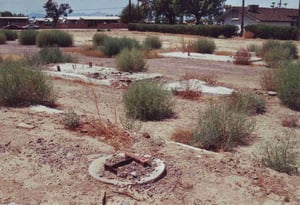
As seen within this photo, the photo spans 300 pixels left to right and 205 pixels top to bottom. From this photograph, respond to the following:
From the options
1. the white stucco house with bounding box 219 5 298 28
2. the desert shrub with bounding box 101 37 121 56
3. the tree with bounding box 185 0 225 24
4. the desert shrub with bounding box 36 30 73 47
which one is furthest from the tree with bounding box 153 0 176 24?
the desert shrub with bounding box 101 37 121 56

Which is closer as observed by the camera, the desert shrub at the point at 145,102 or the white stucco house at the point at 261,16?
the desert shrub at the point at 145,102

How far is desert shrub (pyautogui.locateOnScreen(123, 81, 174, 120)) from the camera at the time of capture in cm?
1059

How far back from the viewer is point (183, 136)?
877 centimetres

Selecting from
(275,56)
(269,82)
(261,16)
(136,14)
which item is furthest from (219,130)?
(136,14)

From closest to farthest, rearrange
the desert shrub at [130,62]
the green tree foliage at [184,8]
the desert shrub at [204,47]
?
the desert shrub at [130,62] → the desert shrub at [204,47] → the green tree foliage at [184,8]

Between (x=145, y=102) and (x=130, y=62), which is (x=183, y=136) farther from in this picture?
(x=130, y=62)

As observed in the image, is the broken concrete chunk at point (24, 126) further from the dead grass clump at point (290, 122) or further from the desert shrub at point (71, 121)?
the dead grass clump at point (290, 122)

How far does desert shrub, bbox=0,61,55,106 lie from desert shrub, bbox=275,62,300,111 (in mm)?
5765

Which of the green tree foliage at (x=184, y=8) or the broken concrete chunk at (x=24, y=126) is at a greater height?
the broken concrete chunk at (x=24, y=126)

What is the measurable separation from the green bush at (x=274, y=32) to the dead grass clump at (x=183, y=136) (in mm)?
45957

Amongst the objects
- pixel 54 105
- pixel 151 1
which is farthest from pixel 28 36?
pixel 151 1

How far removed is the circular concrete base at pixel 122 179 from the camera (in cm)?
590

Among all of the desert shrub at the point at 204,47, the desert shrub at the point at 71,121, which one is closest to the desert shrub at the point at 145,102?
the desert shrub at the point at 71,121

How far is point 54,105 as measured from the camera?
38.6 feet
